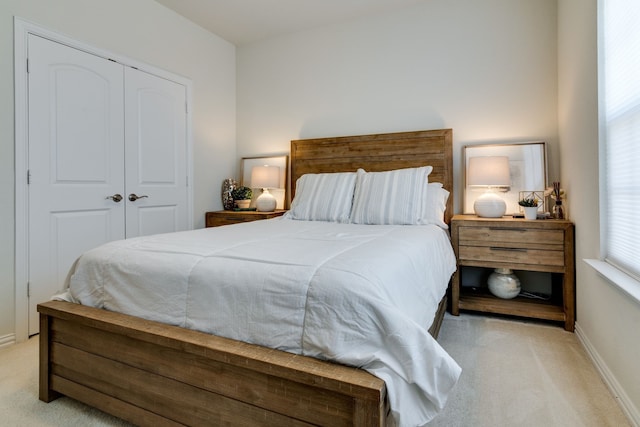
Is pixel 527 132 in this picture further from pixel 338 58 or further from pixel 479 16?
pixel 338 58

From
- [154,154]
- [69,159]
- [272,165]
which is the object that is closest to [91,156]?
[69,159]

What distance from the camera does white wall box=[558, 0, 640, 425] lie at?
1517mm

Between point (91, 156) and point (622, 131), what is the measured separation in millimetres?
3371

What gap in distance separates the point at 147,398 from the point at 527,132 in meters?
3.19

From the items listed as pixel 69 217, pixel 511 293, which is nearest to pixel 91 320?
pixel 69 217

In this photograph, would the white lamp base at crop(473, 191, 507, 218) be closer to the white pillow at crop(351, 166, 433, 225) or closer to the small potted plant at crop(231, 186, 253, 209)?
the white pillow at crop(351, 166, 433, 225)

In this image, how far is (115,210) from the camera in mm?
2934

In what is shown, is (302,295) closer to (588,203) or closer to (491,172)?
(588,203)

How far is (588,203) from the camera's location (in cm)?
209

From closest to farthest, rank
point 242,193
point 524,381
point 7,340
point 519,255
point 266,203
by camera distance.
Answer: point 524,381, point 7,340, point 519,255, point 266,203, point 242,193

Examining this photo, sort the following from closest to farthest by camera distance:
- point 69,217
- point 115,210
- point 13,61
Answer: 1. point 13,61
2. point 69,217
3. point 115,210

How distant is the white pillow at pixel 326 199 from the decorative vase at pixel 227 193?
1.19m

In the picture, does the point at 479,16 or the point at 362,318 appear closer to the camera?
the point at 362,318

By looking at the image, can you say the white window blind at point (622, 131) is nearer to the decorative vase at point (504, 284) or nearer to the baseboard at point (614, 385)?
the baseboard at point (614, 385)
